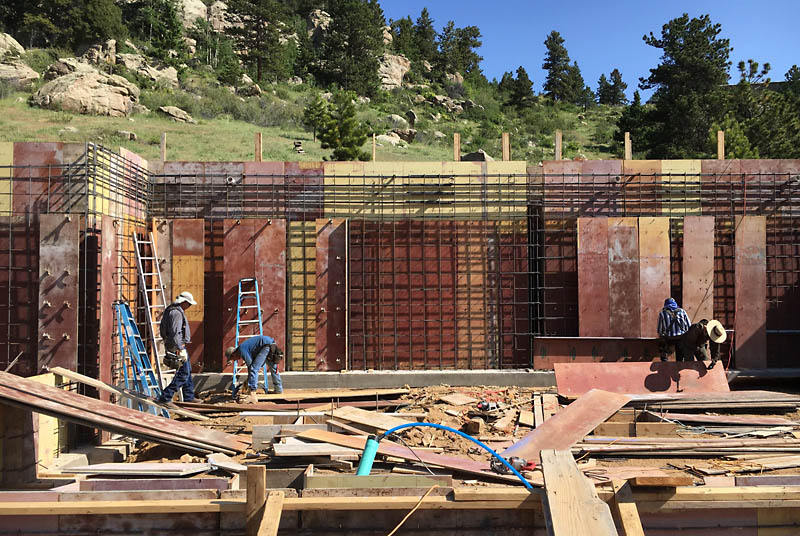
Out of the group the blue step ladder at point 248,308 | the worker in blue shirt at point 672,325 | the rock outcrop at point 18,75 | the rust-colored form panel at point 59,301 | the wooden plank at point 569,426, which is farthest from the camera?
the rock outcrop at point 18,75

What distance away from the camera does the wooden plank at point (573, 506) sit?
13.4 feet

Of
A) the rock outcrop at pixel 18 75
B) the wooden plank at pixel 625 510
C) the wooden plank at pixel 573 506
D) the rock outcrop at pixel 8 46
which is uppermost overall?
the rock outcrop at pixel 8 46

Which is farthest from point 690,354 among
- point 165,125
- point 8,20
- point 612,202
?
point 8,20

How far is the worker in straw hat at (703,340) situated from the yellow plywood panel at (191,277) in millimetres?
9117

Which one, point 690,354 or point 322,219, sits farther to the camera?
point 322,219

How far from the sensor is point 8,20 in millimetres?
43844

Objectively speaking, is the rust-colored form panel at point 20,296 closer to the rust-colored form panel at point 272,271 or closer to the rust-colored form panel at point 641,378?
the rust-colored form panel at point 272,271

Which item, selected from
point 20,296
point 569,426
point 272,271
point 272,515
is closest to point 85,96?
point 272,271

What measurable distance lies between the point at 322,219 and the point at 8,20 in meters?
42.6

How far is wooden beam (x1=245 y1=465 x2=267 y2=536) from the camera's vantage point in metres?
4.65

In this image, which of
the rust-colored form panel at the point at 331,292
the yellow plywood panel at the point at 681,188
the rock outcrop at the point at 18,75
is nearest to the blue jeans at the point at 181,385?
the rust-colored form panel at the point at 331,292

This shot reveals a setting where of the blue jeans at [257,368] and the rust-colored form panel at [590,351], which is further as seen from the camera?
the rust-colored form panel at [590,351]

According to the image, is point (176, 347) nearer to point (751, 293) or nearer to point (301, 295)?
point (301, 295)

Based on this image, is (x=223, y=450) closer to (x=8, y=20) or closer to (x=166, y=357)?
(x=166, y=357)
